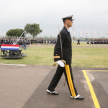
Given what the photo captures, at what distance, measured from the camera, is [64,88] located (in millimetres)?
4512

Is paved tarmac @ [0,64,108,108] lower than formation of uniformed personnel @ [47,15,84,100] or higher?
lower

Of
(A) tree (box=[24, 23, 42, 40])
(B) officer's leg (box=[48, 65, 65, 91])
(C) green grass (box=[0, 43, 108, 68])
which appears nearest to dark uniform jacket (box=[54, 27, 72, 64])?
(B) officer's leg (box=[48, 65, 65, 91])

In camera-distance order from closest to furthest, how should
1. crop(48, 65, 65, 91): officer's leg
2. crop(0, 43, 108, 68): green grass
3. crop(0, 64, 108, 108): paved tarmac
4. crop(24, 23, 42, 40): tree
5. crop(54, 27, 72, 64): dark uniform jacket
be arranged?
crop(0, 64, 108, 108): paved tarmac < crop(54, 27, 72, 64): dark uniform jacket < crop(48, 65, 65, 91): officer's leg < crop(0, 43, 108, 68): green grass < crop(24, 23, 42, 40): tree

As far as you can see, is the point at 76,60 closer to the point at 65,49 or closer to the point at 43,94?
the point at 43,94

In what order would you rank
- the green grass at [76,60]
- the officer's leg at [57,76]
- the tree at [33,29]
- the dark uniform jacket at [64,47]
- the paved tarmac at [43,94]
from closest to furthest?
the paved tarmac at [43,94], the dark uniform jacket at [64,47], the officer's leg at [57,76], the green grass at [76,60], the tree at [33,29]

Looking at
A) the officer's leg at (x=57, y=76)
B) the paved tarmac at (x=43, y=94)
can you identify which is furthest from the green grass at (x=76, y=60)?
the officer's leg at (x=57, y=76)

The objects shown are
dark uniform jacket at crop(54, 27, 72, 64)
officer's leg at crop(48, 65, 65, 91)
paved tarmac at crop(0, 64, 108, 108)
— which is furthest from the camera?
officer's leg at crop(48, 65, 65, 91)

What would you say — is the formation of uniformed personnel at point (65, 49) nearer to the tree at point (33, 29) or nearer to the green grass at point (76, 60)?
the green grass at point (76, 60)

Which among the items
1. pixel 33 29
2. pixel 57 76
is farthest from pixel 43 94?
pixel 33 29

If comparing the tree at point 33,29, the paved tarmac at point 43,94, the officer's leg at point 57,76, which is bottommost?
the paved tarmac at point 43,94

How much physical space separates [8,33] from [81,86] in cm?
9803

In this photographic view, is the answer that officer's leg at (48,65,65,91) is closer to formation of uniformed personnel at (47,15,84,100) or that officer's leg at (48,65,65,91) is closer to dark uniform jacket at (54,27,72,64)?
formation of uniformed personnel at (47,15,84,100)

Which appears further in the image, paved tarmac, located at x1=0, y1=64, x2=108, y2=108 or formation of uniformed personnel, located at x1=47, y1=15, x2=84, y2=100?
formation of uniformed personnel, located at x1=47, y1=15, x2=84, y2=100

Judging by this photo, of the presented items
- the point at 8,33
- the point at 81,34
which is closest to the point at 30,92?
the point at 81,34
